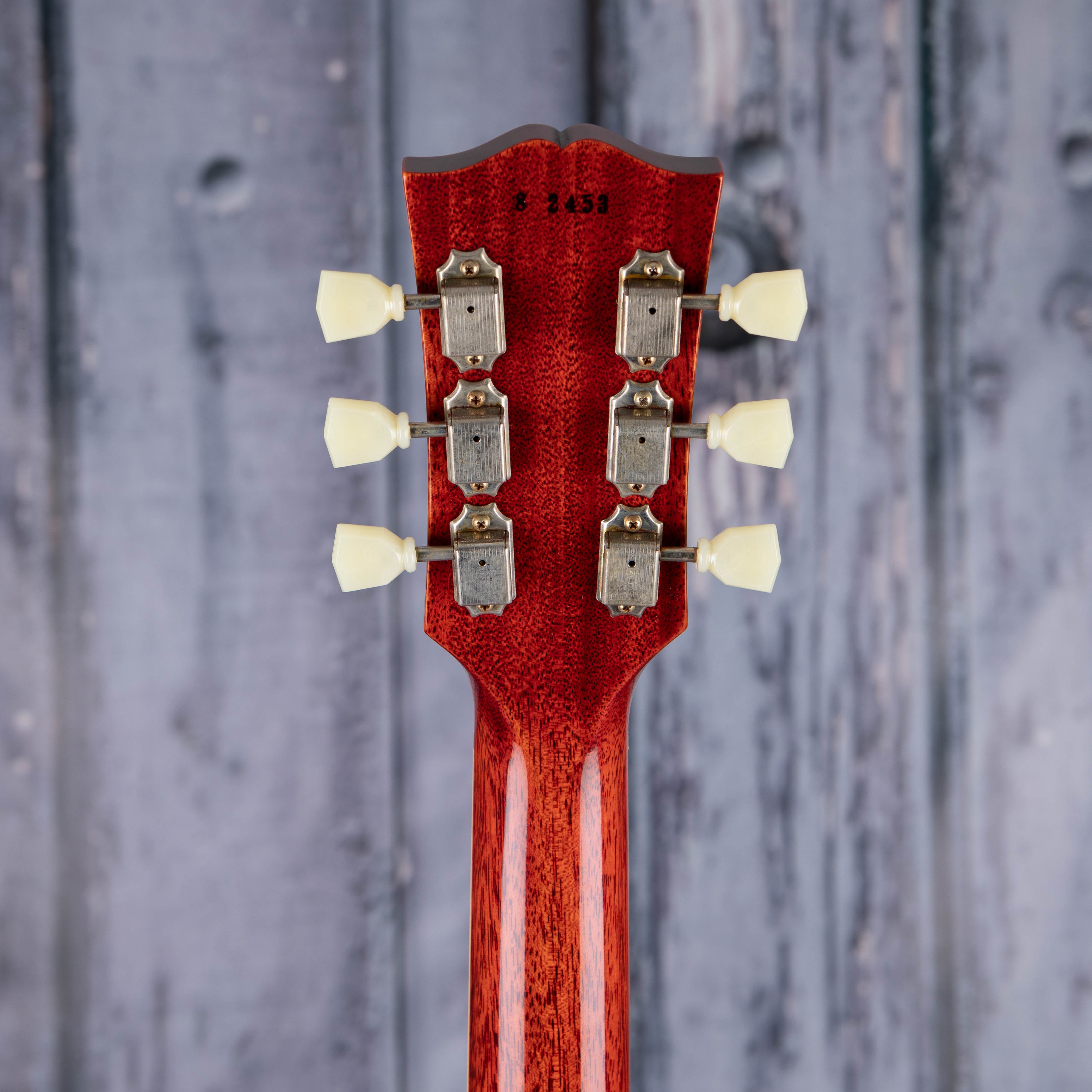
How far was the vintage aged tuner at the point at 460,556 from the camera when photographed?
0.31 meters

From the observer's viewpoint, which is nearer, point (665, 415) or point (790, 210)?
point (665, 415)

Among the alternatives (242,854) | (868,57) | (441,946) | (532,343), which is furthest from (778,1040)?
(868,57)

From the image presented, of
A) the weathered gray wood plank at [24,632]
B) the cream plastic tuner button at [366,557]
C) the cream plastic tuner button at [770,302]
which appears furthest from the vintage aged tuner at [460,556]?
the weathered gray wood plank at [24,632]

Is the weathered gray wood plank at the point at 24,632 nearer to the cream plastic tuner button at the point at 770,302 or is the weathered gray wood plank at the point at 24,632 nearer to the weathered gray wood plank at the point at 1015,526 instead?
the cream plastic tuner button at the point at 770,302

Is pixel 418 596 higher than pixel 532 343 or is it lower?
lower

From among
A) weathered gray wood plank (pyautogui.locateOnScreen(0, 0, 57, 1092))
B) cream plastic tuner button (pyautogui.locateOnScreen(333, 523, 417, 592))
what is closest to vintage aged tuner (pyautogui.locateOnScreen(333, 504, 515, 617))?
cream plastic tuner button (pyautogui.locateOnScreen(333, 523, 417, 592))

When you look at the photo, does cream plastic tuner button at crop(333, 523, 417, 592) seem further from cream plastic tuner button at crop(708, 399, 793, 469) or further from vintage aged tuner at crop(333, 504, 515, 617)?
cream plastic tuner button at crop(708, 399, 793, 469)

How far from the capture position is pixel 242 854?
469 mm

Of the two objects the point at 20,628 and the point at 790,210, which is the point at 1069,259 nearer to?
the point at 790,210

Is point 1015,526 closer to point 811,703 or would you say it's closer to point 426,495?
point 811,703

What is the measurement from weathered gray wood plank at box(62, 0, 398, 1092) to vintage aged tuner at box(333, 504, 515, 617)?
0.16 meters

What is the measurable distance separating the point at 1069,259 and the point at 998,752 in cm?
32

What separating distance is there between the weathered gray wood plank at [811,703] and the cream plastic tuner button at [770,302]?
0.56 ft

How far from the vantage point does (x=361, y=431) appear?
30 cm
